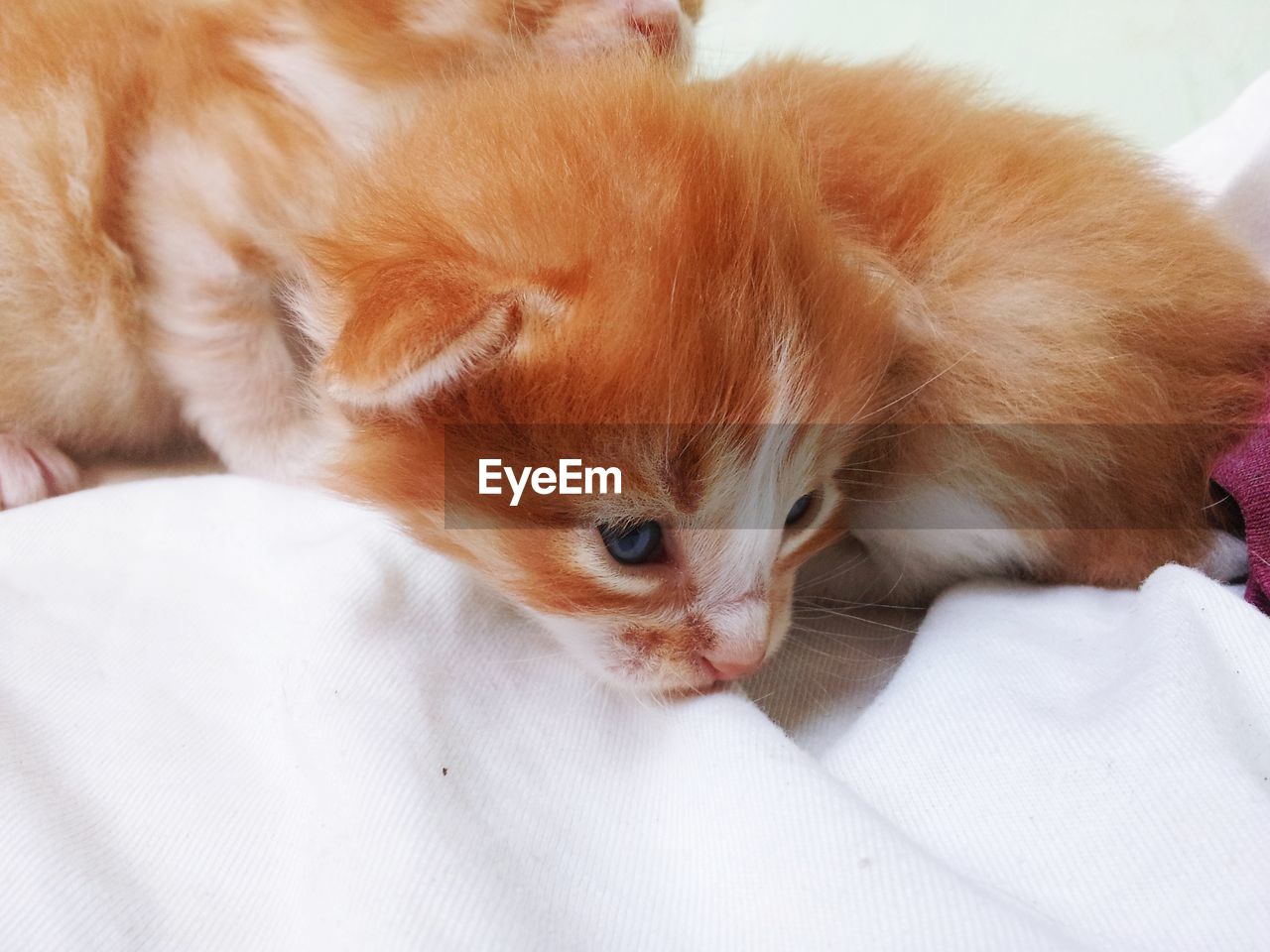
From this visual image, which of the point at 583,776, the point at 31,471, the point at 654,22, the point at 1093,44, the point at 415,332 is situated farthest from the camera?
the point at 1093,44

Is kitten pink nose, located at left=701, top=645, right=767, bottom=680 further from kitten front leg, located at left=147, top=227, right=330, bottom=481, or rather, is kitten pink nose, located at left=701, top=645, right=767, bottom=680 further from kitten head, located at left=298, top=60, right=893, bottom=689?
kitten front leg, located at left=147, top=227, right=330, bottom=481

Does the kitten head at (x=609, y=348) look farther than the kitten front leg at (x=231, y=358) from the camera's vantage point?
No

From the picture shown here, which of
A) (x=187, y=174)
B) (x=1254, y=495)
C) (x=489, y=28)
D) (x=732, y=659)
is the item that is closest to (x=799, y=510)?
(x=732, y=659)

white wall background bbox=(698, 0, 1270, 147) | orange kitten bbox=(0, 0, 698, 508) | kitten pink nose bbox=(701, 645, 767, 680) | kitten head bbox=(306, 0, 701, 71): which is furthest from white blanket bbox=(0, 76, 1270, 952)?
white wall background bbox=(698, 0, 1270, 147)

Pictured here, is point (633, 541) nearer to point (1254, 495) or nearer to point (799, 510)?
point (799, 510)

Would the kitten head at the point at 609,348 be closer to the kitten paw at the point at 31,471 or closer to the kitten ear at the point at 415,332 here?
the kitten ear at the point at 415,332

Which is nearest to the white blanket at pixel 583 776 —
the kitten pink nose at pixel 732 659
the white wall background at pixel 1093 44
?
the kitten pink nose at pixel 732 659

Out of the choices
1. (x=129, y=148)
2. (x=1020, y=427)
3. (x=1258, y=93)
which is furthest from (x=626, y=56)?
(x=1258, y=93)
